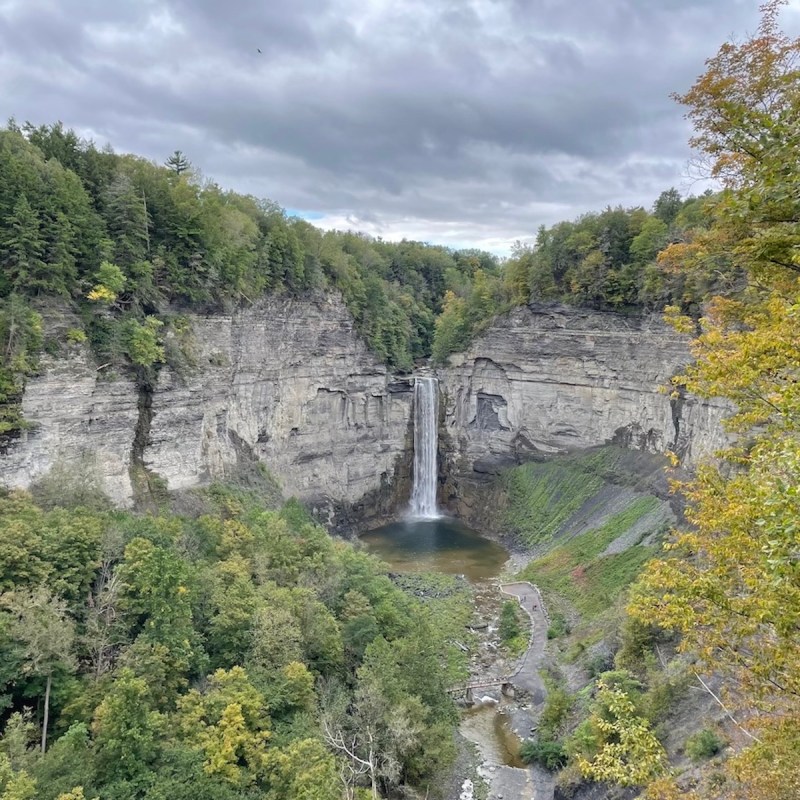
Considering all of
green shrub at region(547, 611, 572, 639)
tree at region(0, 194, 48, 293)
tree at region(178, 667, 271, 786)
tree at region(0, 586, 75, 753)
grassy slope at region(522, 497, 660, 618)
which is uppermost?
tree at region(0, 194, 48, 293)

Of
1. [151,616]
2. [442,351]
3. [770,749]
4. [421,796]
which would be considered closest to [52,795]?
[151,616]

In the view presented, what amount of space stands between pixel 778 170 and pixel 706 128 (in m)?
2.57

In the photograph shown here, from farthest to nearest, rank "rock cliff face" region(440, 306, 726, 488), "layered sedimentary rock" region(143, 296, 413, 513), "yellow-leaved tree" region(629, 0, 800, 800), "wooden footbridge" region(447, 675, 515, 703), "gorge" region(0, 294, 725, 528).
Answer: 1. "rock cliff face" region(440, 306, 726, 488)
2. "layered sedimentary rock" region(143, 296, 413, 513)
3. "gorge" region(0, 294, 725, 528)
4. "wooden footbridge" region(447, 675, 515, 703)
5. "yellow-leaved tree" region(629, 0, 800, 800)

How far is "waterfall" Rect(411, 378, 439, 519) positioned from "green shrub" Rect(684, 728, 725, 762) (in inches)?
1566

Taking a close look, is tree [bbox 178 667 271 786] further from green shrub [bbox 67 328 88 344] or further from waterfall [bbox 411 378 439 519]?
waterfall [bbox 411 378 439 519]

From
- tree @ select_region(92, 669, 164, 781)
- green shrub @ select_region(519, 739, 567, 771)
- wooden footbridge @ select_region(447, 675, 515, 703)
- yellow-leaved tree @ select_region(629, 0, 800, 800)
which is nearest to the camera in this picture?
yellow-leaved tree @ select_region(629, 0, 800, 800)

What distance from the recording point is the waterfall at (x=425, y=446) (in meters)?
55.6

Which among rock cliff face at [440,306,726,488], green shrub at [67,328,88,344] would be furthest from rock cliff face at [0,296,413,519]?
rock cliff face at [440,306,726,488]

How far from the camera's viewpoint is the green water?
43.1m

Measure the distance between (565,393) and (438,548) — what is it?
Answer: 1616cm

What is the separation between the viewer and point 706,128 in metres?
9.58

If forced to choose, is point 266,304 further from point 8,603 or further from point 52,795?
point 52,795

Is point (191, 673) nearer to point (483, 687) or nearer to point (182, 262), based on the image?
point (483, 687)

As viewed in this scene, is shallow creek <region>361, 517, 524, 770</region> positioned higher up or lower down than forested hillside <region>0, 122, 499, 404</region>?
lower down
